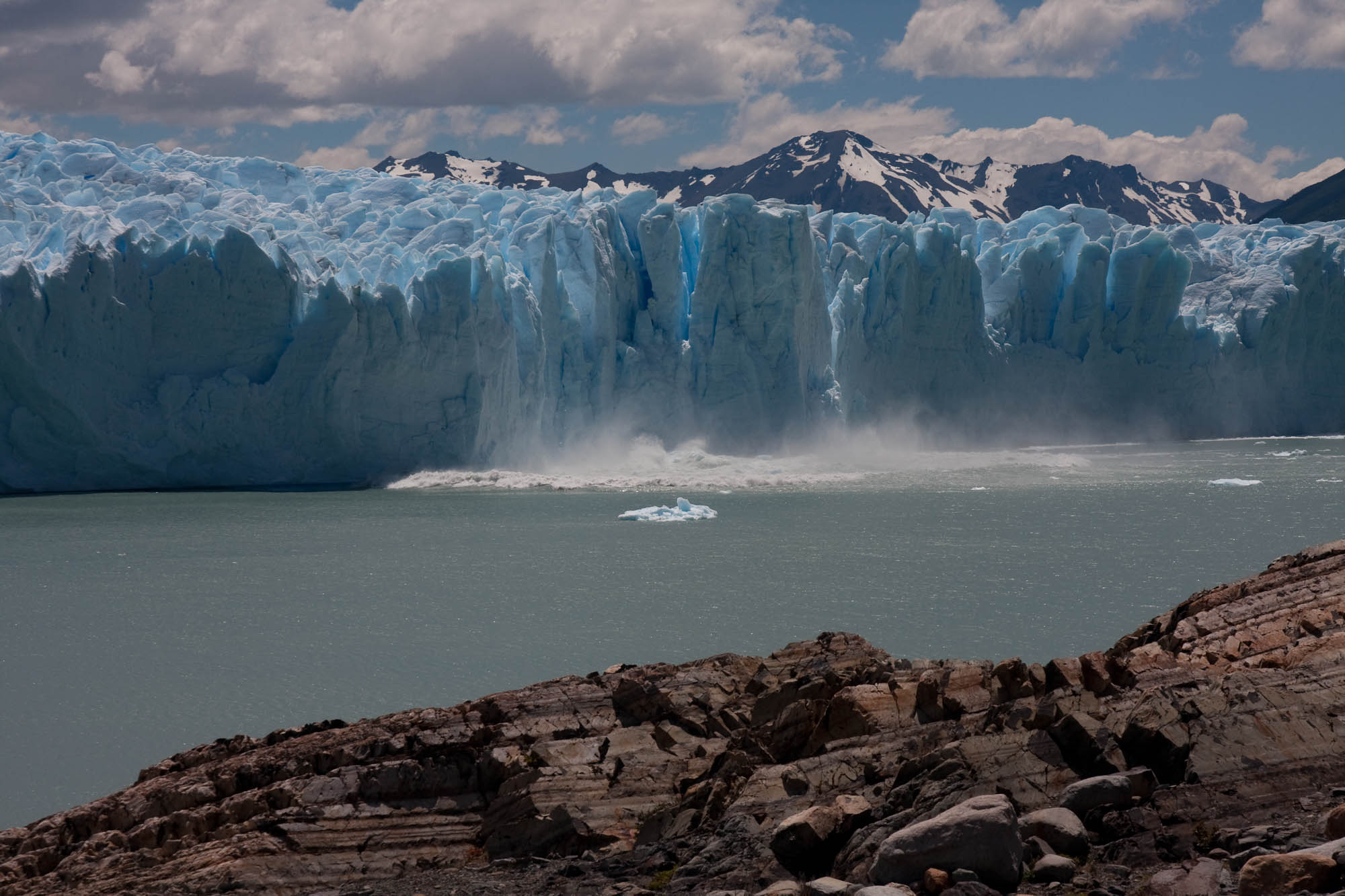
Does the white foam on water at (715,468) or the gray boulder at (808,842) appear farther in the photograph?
the white foam on water at (715,468)

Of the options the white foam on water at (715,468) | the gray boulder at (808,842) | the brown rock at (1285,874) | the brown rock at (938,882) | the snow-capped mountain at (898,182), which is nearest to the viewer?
the brown rock at (1285,874)

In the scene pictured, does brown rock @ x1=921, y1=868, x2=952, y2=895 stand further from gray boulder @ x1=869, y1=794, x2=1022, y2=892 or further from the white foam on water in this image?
the white foam on water

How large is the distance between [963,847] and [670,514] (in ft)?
46.3

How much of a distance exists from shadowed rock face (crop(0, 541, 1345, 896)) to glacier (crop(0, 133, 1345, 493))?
628 inches

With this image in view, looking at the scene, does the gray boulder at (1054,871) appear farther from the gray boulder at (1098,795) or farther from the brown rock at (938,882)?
the gray boulder at (1098,795)

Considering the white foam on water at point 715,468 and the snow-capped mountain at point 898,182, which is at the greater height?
the snow-capped mountain at point 898,182

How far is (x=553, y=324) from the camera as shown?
23.2 metres

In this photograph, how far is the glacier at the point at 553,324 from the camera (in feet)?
68.2

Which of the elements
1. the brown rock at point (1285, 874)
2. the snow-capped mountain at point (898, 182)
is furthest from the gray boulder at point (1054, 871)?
the snow-capped mountain at point (898, 182)

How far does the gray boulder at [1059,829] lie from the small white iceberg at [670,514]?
13741 millimetres

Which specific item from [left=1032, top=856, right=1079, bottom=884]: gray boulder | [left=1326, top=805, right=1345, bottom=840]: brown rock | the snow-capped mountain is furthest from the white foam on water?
the snow-capped mountain

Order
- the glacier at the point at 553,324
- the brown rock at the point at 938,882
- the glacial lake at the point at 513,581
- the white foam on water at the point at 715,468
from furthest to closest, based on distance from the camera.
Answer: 1. the white foam on water at the point at 715,468
2. the glacier at the point at 553,324
3. the glacial lake at the point at 513,581
4. the brown rock at the point at 938,882

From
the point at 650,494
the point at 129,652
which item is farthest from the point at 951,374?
the point at 129,652

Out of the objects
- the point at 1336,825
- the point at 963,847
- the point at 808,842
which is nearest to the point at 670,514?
the point at 808,842
